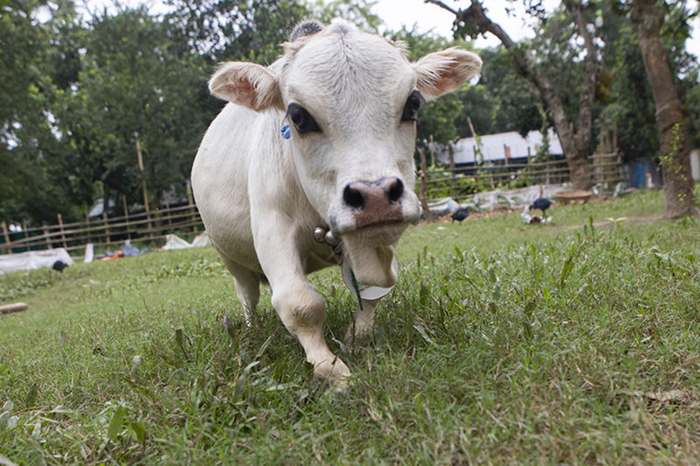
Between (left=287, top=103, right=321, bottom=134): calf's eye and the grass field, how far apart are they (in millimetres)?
978

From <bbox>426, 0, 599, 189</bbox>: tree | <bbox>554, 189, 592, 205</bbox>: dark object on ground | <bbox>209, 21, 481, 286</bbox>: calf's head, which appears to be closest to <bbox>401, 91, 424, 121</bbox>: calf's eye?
<bbox>209, 21, 481, 286</bbox>: calf's head

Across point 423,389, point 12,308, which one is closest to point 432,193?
point 12,308

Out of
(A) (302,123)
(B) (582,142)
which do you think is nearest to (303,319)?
(A) (302,123)

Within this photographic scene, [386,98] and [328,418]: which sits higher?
[386,98]

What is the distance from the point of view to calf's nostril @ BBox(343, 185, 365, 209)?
2.15 meters

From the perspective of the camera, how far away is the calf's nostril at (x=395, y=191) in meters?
2.13

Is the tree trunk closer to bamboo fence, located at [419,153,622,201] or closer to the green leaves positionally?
the green leaves

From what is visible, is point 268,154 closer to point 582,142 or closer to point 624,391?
point 624,391

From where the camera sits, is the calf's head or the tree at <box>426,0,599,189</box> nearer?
the calf's head

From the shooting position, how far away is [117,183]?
89.5 feet

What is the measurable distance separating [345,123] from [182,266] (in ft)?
29.0

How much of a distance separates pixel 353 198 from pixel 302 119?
54 cm

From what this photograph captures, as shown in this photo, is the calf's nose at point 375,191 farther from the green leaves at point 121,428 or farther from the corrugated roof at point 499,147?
the corrugated roof at point 499,147

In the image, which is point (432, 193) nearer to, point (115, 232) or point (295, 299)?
point (115, 232)
